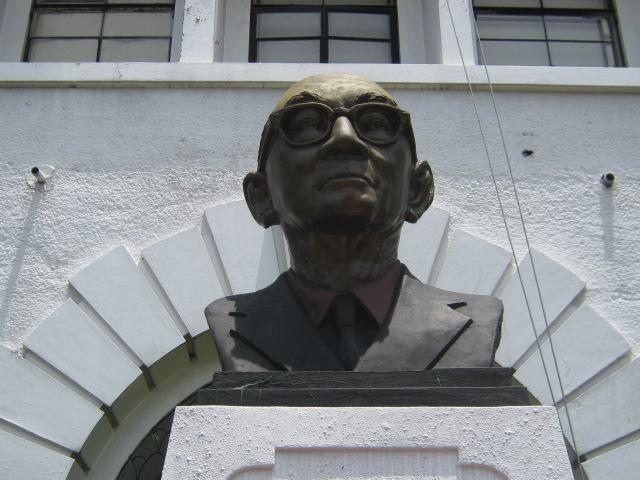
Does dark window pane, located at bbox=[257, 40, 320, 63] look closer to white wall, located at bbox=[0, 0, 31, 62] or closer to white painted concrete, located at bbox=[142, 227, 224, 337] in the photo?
white wall, located at bbox=[0, 0, 31, 62]

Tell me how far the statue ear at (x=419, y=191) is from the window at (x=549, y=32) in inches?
131

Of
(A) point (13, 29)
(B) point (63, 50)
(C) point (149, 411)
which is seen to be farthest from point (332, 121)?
(A) point (13, 29)

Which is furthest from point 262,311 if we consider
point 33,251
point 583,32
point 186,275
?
point 583,32

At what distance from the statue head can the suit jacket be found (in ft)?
0.81

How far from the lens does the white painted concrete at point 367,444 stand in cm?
197

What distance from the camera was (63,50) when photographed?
238 inches

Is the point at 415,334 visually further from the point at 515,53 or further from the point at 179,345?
the point at 515,53

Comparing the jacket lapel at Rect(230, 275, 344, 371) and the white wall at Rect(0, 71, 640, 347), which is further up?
the white wall at Rect(0, 71, 640, 347)

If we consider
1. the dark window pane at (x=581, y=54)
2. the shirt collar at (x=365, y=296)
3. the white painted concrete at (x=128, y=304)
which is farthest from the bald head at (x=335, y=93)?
the dark window pane at (x=581, y=54)

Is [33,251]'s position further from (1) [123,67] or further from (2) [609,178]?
(2) [609,178]

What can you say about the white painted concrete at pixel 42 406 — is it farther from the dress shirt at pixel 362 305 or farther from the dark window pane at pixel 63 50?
the dark window pane at pixel 63 50

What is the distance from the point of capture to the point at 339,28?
6211mm

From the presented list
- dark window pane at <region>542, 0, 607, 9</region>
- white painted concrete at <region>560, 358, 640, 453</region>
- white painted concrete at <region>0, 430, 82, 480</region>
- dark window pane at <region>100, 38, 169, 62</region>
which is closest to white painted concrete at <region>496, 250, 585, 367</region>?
white painted concrete at <region>560, 358, 640, 453</region>

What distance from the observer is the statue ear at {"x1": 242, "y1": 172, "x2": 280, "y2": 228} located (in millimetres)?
2879
